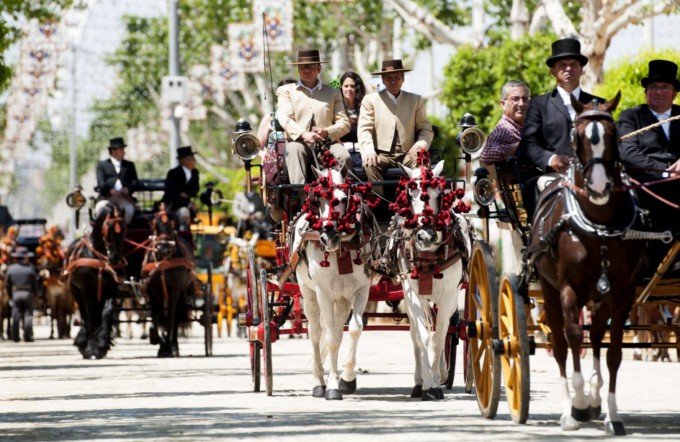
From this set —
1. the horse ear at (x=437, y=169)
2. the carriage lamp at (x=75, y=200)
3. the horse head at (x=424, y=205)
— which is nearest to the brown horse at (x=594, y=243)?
the horse head at (x=424, y=205)

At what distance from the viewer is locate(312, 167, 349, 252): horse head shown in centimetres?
1499

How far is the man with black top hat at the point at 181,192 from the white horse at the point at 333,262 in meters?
9.87

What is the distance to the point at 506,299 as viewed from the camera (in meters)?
12.1

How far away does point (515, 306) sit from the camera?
11.7 metres

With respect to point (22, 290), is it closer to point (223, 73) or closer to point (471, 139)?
point (471, 139)

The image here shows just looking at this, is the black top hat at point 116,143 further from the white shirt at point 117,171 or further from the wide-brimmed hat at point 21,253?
the wide-brimmed hat at point 21,253

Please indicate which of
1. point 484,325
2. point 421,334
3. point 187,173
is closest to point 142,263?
point 187,173

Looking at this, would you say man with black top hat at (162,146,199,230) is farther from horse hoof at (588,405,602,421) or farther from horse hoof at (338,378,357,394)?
horse hoof at (588,405,602,421)

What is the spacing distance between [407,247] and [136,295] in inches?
421

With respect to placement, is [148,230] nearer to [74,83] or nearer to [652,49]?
[652,49]

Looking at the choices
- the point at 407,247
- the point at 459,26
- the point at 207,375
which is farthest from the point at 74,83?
the point at 407,247

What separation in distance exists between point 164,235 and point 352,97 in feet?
25.0

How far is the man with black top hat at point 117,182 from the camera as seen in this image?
25062mm

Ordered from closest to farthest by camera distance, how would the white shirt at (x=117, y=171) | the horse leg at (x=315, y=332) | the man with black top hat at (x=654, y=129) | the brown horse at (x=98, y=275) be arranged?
the man with black top hat at (x=654, y=129)
the horse leg at (x=315, y=332)
the brown horse at (x=98, y=275)
the white shirt at (x=117, y=171)
